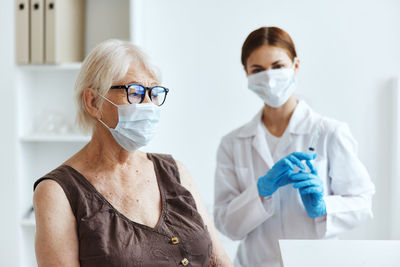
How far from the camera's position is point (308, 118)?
1.61m

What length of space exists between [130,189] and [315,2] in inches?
58.3

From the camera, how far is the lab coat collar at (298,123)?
5.25ft

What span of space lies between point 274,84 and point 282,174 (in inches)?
12.6

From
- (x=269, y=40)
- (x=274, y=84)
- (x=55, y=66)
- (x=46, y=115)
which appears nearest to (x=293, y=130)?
(x=274, y=84)

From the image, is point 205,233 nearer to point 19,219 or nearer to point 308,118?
point 308,118

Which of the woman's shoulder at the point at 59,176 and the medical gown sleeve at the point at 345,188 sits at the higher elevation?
the woman's shoulder at the point at 59,176

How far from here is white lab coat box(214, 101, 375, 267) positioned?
5.04ft

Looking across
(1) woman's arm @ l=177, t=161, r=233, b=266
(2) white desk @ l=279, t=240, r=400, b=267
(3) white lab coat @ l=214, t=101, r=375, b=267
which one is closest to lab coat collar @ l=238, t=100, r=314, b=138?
(3) white lab coat @ l=214, t=101, r=375, b=267

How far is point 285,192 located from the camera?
63.6 inches

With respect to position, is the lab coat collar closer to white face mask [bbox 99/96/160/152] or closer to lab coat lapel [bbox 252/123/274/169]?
lab coat lapel [bbox 252/123/274/169]

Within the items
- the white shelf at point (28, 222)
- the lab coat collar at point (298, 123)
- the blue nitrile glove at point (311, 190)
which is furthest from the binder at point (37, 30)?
the blue nitrile glove at point (311, 190)

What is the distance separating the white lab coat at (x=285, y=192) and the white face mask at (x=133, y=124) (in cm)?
51

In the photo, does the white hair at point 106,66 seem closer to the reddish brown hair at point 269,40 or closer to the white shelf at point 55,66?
the reddish brown hair at point 269,40

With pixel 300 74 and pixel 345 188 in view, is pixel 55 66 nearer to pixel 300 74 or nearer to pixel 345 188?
pixel 300 74
